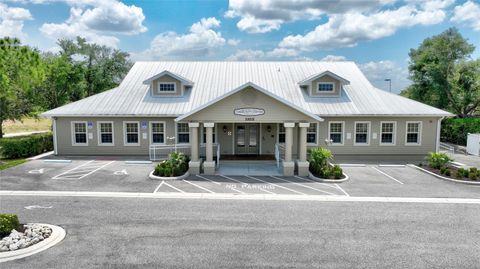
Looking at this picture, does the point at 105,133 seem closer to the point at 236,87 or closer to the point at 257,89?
the point at 236,87

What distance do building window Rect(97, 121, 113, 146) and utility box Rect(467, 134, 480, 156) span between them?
27.1 meters

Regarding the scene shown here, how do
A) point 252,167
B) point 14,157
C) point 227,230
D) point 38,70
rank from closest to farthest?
1. point 227,230
2. point 38,70
3. point 252,167
4. point 14,157

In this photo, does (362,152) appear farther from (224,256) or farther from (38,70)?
(38,70)

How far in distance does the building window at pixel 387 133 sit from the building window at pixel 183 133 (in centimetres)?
1299

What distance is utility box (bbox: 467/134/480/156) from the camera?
80.7 feet

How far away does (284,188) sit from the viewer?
48.0 feet

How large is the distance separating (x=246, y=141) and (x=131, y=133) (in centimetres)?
779

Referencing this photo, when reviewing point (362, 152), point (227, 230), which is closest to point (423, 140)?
point (362, 152)

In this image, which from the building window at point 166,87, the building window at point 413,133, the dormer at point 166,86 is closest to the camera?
the building window at point 413,133

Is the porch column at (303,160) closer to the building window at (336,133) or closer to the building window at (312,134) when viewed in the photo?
the building window at (312,134)

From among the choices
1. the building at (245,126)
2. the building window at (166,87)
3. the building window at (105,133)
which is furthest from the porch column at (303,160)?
the building window at (105,133)

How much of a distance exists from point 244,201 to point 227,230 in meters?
3.03

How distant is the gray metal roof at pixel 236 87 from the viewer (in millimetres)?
20969

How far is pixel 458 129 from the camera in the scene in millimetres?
30422
